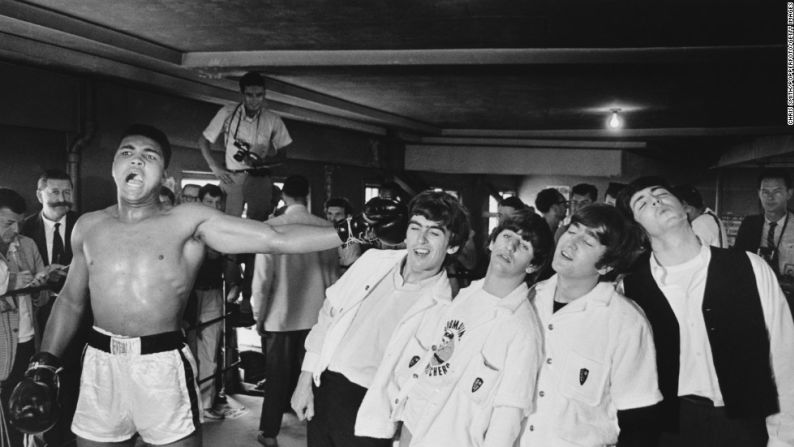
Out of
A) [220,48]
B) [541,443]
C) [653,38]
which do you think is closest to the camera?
[541,443]

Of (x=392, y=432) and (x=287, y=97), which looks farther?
(x=287, y=97)

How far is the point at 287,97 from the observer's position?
27.1 feet

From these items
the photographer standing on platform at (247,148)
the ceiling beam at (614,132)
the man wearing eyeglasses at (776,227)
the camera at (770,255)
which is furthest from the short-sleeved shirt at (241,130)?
the ceiling beam at (614,132)

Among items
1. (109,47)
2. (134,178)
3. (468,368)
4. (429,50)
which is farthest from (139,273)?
(429,50)

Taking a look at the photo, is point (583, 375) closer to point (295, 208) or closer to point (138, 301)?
point (138, 301)

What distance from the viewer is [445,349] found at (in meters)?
2.70

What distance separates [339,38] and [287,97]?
273cm

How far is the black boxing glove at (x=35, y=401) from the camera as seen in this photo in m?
2.71

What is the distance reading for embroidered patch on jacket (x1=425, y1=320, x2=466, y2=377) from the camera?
8.70ft

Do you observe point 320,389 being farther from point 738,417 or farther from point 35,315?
point 35,315

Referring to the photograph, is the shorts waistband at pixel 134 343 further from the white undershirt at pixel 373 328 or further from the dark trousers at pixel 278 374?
the dark trousers at pixel 278 374

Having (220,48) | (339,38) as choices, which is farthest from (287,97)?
(339,38)

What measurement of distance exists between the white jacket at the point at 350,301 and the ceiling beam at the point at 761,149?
10901 millimetres

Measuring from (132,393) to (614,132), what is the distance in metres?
11.7
